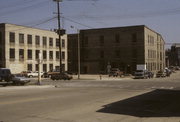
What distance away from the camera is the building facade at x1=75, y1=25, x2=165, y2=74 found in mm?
87562

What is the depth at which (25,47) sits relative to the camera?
78375mm

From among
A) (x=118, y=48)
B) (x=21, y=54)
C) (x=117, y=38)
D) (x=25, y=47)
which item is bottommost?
(x=21, y=54)

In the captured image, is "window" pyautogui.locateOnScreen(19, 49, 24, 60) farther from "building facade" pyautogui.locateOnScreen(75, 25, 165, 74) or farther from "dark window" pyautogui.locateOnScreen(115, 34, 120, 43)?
"dark window" pyautogui.locateOnScreen(115, 34, 120, 43)

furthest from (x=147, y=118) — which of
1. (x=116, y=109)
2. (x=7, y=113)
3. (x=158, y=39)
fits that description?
(x=158, y=39)

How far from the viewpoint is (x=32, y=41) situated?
266ft

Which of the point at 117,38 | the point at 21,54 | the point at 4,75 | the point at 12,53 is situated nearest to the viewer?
the point at 4,75

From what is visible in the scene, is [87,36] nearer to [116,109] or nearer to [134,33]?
[134,33]

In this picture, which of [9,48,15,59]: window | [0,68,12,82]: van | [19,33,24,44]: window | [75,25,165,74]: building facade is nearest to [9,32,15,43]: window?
[9,48,15,59]: window

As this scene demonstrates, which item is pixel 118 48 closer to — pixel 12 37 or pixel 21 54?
pixel 21 54

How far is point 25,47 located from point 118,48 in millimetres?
26518

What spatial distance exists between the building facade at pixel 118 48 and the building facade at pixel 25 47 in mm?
10662

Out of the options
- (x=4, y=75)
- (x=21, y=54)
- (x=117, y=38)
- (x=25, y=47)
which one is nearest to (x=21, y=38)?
(x=25, y=47)

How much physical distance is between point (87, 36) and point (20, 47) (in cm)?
2585

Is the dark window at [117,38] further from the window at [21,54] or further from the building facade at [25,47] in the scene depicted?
the window at [21,54]
